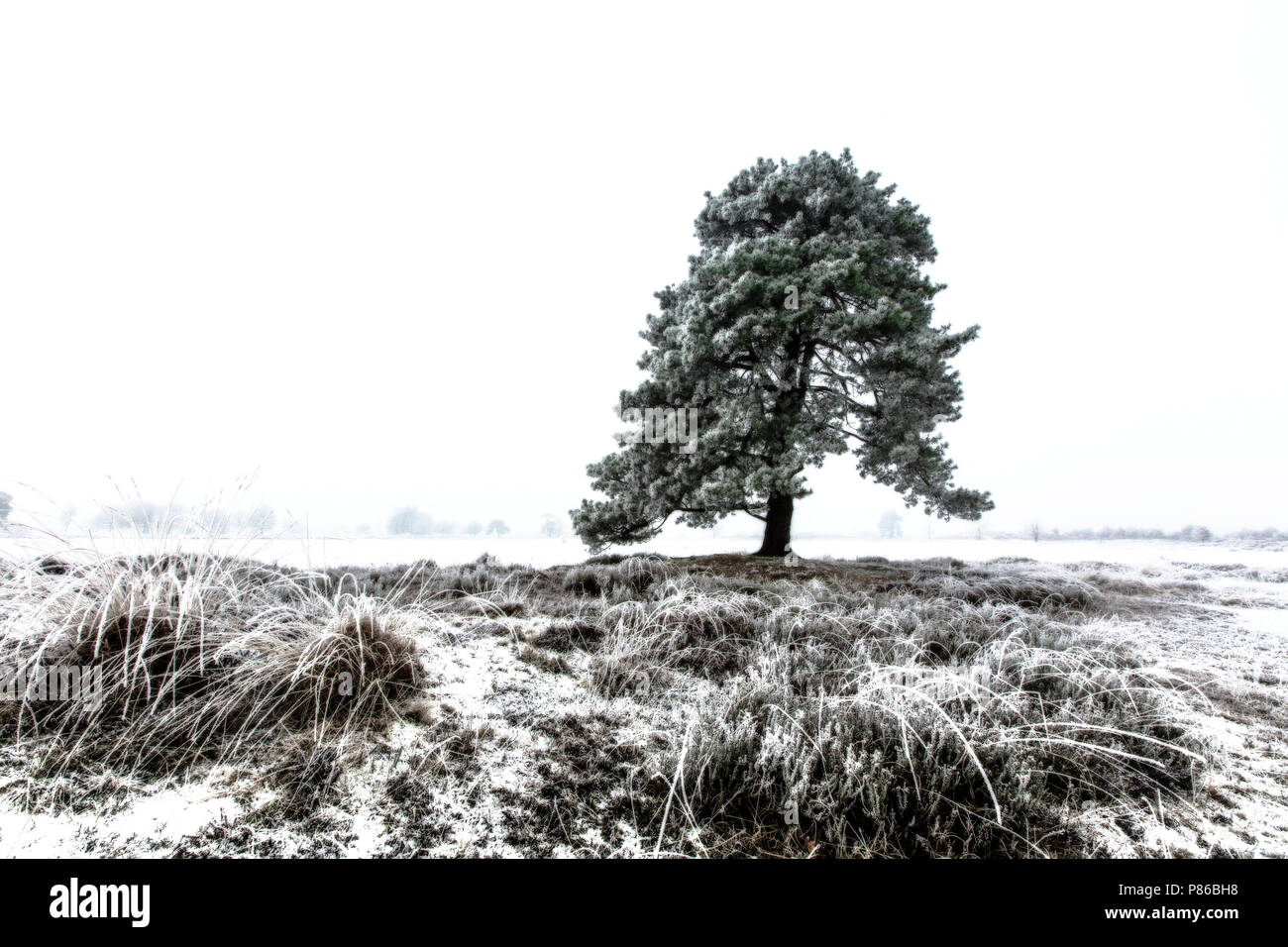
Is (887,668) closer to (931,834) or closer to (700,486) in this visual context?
(931,834)

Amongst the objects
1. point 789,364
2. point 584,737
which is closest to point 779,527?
point 789,364

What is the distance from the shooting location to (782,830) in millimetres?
1885

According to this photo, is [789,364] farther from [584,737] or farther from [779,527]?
[584,737]

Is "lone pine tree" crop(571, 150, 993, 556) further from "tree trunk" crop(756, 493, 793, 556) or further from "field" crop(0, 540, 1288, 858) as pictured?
"field" crop(0, 540, 1288, 858)

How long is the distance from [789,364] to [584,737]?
30.6ft

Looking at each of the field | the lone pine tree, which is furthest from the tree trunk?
the field

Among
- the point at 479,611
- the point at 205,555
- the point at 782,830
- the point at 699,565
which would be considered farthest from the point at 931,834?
the point at 699,565

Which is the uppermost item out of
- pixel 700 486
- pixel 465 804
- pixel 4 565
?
pixel 700 486

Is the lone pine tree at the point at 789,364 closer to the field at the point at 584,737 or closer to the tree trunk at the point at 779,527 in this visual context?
the tree trunk at the point at 779,527

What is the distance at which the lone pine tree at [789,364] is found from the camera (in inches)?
379

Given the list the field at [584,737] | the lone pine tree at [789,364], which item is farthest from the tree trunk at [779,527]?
the field at [584,737]

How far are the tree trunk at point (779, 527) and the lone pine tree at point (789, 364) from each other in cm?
2
